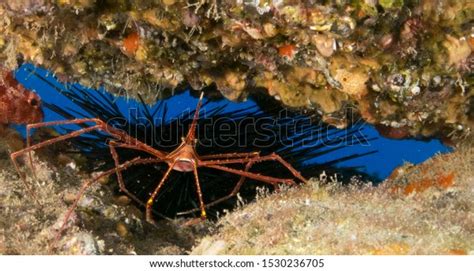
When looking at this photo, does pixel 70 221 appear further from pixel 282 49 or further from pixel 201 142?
pixel 201 142

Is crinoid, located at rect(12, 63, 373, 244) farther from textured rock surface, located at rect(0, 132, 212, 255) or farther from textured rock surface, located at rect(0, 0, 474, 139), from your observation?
textured rock surface, located at rect(0, 0, 474, 139)

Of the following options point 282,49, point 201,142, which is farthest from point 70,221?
point 201,142

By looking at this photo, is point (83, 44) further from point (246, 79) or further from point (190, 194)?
point (190, 194)

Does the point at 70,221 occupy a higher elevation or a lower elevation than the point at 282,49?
lower

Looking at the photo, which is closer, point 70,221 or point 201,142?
point 70,221

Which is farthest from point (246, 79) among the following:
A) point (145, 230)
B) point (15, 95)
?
point (15, 95)

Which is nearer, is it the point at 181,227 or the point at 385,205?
the point at 385,205

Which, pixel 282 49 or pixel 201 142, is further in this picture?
pixel 201 142

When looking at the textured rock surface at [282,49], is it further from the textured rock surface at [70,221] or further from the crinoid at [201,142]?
the textured rock surface at [70,221]

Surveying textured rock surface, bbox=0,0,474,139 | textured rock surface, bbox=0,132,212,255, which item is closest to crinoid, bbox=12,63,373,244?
textured rock surface, bbox=0,132,212,255
